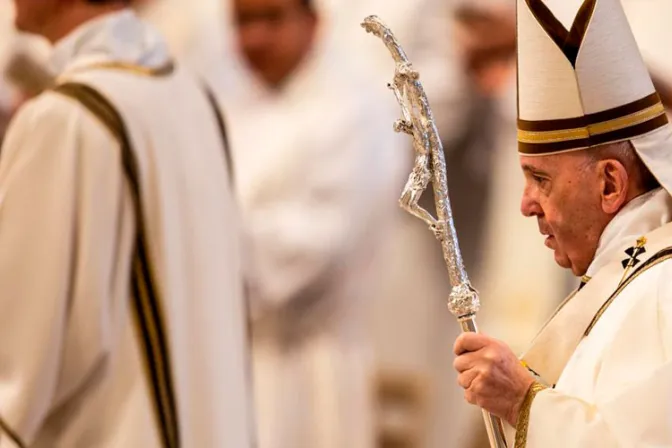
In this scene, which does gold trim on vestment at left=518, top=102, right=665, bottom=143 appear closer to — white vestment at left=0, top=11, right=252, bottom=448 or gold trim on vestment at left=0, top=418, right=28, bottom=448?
white vestment at left=0, top=11, right=252, bottom=448

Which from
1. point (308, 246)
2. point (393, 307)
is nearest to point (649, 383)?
point (308, 246)

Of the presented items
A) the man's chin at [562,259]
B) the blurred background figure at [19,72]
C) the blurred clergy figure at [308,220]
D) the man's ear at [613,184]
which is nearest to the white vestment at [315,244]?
the blurred clergy figure at [308,220]

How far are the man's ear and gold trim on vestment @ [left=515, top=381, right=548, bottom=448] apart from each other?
0.31m

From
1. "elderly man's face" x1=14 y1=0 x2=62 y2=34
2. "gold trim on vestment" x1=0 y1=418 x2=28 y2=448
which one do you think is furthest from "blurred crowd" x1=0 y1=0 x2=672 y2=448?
"gold trim on vestment" x1=0 y1=418 x2=28 y2=448

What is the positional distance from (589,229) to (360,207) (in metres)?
3.26

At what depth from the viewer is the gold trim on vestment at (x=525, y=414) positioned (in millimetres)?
2246

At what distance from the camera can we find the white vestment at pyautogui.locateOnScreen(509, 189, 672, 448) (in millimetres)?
2168

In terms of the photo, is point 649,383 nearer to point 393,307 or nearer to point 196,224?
point 196,224

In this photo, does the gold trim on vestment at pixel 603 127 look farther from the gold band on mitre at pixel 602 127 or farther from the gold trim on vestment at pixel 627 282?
the gold trim on vestment at pixel 627 282

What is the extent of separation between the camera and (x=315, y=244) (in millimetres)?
5410

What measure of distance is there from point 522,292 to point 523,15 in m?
4.87

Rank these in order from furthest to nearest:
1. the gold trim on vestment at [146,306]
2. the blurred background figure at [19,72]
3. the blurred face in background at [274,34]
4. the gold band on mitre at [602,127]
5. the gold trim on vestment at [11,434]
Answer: the blurred face in background at [274,34]
the blurred background figure at [19,72]
the gold trim on vestment at [146,306]
the gold trim on vestment at [11,434]
the gold band on mitre at [602,127]

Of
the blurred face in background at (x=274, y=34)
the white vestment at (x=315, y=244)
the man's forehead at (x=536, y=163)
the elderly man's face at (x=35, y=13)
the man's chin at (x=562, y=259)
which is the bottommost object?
the white vestment at (x=315, y=244)

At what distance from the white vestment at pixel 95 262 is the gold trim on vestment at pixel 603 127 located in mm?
1389
